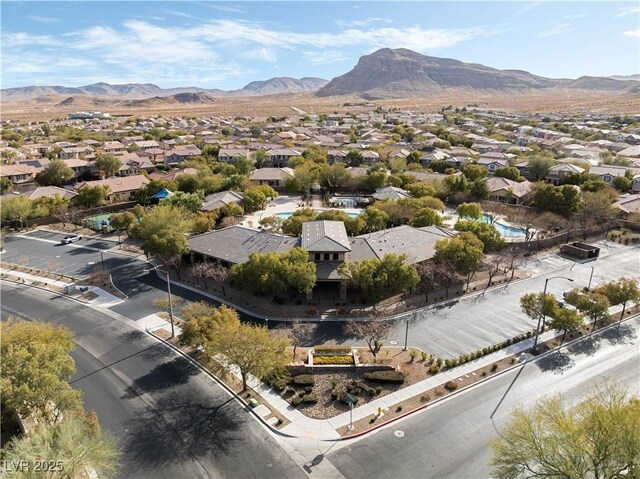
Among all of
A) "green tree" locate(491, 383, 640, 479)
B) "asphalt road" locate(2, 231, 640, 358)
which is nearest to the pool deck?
"asphalt road" locate(2, 231, 640, 358)

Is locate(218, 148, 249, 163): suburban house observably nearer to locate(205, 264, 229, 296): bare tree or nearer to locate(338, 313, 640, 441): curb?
locate(205, 264, 229, 296): bare tree

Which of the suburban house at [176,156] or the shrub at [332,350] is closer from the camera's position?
the shrub at [332,350]

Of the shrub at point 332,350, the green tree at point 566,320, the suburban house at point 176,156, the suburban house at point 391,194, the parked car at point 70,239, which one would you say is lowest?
the shrub at point 332,350

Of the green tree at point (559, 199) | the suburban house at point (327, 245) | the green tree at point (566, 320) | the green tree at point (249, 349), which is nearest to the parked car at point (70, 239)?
the suburban house at point (327, 245)

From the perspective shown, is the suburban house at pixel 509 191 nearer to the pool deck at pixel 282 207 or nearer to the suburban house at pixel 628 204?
the suburban house at pixel 628 204

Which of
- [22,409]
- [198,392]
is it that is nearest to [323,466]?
[198,392]

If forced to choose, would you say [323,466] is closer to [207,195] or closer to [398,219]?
[398,219]
